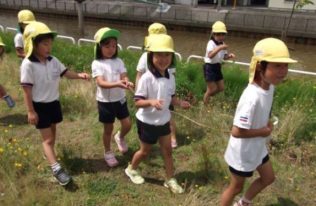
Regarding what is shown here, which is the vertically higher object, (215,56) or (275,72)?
(275,72)

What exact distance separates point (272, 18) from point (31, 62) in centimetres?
1722

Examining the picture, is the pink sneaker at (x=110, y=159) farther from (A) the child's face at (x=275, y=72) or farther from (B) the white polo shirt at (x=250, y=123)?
(A) the child's face at (x=275, y=72)

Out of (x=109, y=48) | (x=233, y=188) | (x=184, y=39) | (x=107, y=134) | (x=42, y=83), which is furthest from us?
(x=184, y=39)

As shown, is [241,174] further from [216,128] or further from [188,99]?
[188,99]

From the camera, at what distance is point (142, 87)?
3633 millimetres

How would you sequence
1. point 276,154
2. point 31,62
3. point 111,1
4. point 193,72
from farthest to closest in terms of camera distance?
point 111,1, point 193,72, point 276,154, point 31,62

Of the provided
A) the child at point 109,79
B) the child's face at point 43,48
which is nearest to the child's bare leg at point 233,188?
the child at point 109,79

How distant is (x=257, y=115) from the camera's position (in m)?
3.05

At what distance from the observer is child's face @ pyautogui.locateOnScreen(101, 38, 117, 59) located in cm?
408

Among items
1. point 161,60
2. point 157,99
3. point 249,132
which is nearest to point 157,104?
point 157,99

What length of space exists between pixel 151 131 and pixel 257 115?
1.13 metres

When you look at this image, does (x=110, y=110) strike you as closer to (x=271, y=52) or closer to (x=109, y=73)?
(x=109, y=73)

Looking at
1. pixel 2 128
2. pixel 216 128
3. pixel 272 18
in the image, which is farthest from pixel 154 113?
pixel 272 18

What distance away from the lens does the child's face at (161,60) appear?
3.57 m
